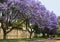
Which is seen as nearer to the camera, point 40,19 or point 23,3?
point 23,3

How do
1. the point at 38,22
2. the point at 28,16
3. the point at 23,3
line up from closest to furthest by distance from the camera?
the point at 23,3, the point at 28,16, the point at 38,22

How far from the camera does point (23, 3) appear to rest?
3447cm

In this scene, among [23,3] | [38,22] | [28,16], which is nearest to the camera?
[23,3]

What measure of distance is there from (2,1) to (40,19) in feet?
26.5

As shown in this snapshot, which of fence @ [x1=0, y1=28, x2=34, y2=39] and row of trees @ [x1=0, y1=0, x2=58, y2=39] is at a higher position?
row of trees @ [x1=0, y1=0, x2=58, y2=39]

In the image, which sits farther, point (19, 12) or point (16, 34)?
point (16, 34)

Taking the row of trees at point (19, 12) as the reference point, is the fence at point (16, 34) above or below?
below

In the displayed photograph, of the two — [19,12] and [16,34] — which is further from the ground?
[19,12]

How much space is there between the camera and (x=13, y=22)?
37.4 metres

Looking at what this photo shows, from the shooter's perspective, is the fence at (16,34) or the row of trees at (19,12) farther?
the fence at (16,34)

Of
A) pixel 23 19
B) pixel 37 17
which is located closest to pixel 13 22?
pixel 23 19

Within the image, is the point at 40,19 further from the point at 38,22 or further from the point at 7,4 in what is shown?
the point at 7,4

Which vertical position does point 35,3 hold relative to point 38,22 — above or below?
above

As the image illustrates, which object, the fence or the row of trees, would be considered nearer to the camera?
the row of trees
